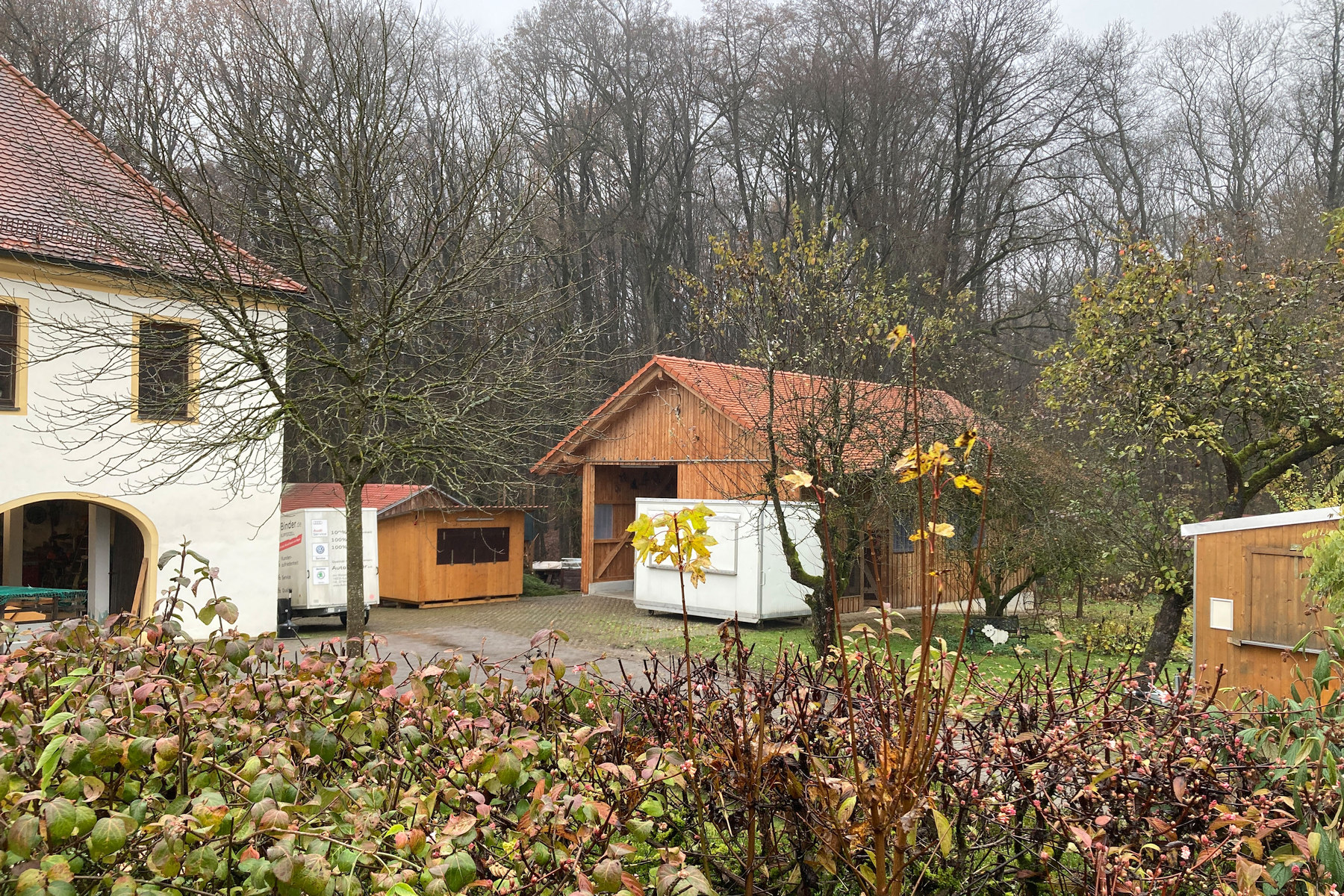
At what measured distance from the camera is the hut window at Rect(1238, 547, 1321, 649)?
32.8 feet

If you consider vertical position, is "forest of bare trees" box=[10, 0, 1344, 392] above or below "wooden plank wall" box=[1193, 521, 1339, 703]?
above

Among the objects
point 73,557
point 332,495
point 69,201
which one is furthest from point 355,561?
point 73,557

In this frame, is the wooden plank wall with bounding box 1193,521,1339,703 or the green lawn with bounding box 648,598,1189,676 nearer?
the wooden plank wall with bounding box 1193,521,1339,703

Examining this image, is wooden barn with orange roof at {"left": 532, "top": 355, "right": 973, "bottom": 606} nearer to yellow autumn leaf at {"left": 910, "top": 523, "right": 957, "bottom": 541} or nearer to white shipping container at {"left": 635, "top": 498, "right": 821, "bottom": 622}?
white shipping container at {"left": 635, "top": 498, "right": 821, "bottom": 622}

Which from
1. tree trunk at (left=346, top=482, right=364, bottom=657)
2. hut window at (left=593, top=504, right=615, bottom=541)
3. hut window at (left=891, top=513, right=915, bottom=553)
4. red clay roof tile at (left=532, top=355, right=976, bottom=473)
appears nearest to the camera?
tree trunk at (left=346, top=482, right=364, bottom=657)

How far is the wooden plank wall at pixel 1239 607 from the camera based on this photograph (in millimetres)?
10055

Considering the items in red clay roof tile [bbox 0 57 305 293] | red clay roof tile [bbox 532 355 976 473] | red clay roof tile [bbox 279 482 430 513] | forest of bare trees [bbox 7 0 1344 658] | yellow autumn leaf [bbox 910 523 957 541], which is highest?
forest of bare trees [bbox 7 0 1344 658]

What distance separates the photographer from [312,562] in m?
17.6

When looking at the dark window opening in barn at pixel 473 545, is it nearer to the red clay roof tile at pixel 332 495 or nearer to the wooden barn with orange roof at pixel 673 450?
the red clay roof tile at pixel 332 495

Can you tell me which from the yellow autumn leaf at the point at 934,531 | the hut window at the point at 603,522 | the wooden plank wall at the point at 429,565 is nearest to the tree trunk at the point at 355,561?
the yellow autumn leaf at the point at 934,531

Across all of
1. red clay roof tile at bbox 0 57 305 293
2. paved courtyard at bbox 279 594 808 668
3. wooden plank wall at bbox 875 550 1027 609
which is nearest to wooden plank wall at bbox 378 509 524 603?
paved courtyard at bbox 279 594 808 668

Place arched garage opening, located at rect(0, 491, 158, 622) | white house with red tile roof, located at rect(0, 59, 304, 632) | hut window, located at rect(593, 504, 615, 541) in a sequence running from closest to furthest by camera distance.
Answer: white house with red tile roof, located at rect(0, 59, 304, 632)
arched garage opening, located at rect(0, 491, 158, 622)
hut window, located at rect(593, 504, 615, 541)

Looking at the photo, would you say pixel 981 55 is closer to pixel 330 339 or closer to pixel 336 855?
pixel 330 339

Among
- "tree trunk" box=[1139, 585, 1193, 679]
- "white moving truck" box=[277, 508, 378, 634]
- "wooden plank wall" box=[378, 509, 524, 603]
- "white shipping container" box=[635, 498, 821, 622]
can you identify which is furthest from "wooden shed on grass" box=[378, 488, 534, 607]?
"tree trunk" box=[1139, 585, 1193, 679]
